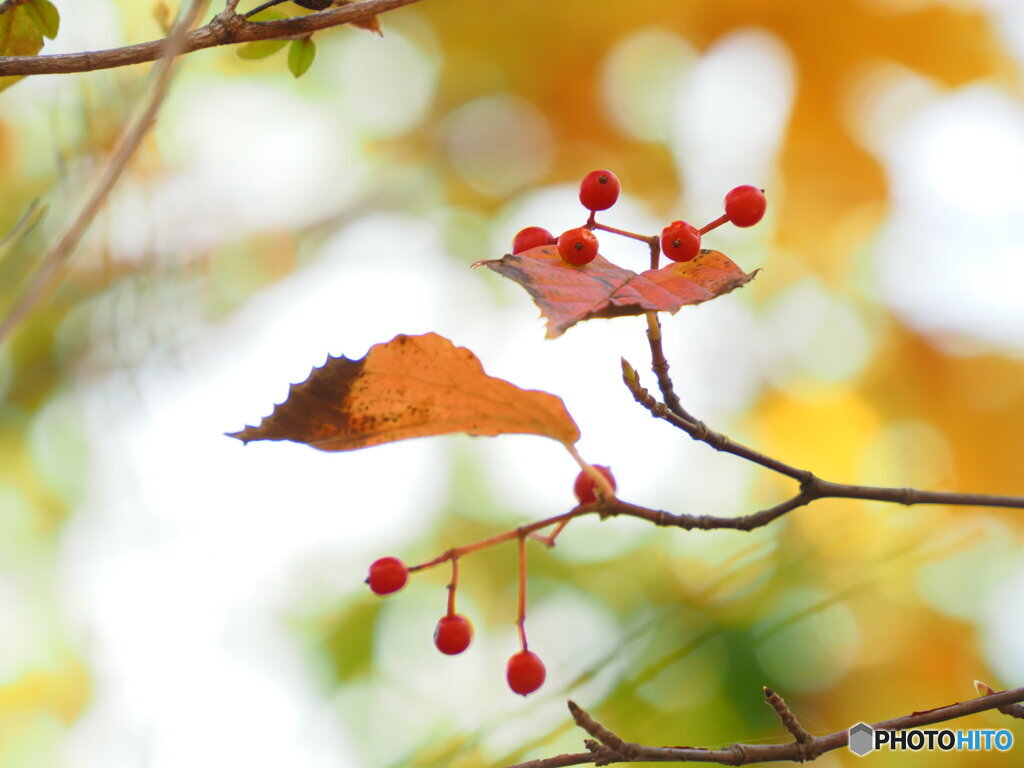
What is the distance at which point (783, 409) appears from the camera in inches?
71.5

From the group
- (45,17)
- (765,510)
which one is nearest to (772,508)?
(765,510)

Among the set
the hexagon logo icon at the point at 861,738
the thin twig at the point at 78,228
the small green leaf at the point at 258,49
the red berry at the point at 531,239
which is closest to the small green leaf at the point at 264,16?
the small green leaf at the point at 258,49

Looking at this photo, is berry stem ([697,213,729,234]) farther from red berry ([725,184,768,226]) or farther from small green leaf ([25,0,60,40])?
small green leaf ([25,0,60,40])

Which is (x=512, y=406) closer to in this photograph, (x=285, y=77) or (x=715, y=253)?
(x=715, y=253)

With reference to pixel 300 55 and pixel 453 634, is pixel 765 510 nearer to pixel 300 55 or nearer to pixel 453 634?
pixel 453 634

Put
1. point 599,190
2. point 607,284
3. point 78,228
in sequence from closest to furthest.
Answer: point 78,228 → point 607,284 → point 599,190

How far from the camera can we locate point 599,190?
0.41m

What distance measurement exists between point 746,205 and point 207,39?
0.80 feet

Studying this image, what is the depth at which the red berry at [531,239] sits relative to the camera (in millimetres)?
387

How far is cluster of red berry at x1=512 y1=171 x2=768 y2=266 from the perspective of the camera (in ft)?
1.17

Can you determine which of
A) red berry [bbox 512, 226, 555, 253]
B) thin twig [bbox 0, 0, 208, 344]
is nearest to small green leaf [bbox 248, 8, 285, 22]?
red berry [bbox 512, 226, 555, 253]

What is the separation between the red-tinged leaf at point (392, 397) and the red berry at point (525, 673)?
0.14 m

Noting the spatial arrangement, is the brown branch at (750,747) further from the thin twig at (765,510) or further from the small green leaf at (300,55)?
the small green leaf at (300,55)

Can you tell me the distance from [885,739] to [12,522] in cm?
199
